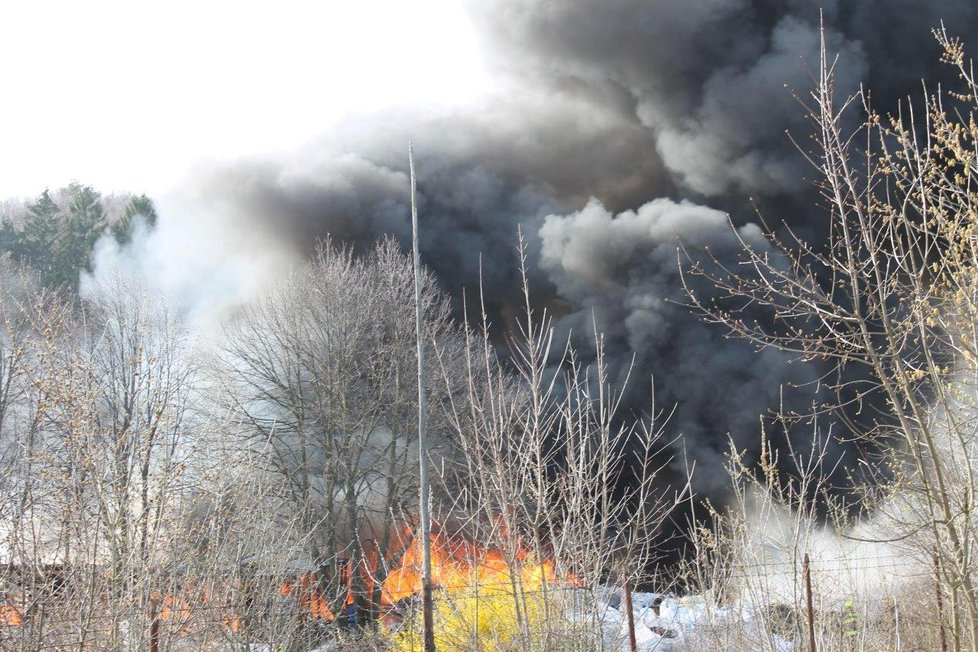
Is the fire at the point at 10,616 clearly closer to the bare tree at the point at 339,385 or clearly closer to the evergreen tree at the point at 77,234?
the bare tree at the point at 339,385

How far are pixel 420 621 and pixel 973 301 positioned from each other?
23.3ft

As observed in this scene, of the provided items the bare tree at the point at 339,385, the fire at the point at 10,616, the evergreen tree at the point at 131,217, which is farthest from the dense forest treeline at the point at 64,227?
the fire at the point at 10,616

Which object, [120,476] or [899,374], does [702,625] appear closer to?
[899,374]

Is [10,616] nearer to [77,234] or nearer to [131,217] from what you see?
[131,217]

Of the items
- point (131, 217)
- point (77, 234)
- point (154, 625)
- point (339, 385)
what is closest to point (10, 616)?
point (154, 625)

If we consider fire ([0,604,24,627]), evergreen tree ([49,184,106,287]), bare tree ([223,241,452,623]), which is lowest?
fire ([0,604,24,627])

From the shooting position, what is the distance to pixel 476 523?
6449mm

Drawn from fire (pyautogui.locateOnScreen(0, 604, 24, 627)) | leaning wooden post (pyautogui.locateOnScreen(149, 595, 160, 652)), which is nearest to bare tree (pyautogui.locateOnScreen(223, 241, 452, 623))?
leaning wooden post (pyautogui.locateOnScreen(149, 595, 160, 652))

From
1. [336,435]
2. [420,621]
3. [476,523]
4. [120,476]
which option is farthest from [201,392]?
[476,523]

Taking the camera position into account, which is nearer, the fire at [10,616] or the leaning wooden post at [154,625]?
the fire at [10,616]

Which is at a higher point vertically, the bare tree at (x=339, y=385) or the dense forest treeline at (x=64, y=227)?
the dense forest treeline at (x=64, y=227)

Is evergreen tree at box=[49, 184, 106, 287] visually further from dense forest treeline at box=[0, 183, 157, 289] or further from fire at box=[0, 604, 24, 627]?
fire at box=[0, 604, 24, 627]

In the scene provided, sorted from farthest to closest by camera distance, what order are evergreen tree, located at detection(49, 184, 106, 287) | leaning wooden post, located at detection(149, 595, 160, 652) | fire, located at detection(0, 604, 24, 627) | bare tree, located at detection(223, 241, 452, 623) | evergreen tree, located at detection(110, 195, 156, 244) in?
evergreen tree, located at detection(110, 195, 156, 244), evergreen tree, located at detection(49, 184, 106, 287), bare tree, located at detection(223, 241, 452, 623), leaning wooden post, located at detection(149, 595, 160, 652), fire, located at detection(0, 604, 24, 627)

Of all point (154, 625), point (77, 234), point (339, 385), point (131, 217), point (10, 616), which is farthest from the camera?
point (77, 234)
